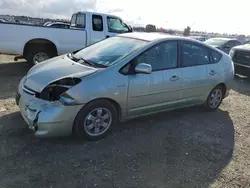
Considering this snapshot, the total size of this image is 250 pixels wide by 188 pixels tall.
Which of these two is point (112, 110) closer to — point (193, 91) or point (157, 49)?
point (157, 49)

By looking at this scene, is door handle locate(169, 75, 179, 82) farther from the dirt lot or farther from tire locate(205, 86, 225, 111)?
tire locate(205, 86, 225, 111)

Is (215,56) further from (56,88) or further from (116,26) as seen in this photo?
(116,26)

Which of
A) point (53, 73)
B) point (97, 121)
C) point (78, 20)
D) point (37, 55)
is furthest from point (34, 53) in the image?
point (97, 121)

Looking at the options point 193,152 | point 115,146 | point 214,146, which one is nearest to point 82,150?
point 115,146

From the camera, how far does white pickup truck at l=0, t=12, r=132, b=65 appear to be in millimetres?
7352

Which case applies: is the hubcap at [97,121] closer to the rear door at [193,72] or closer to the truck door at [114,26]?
the rear door at [193,72]

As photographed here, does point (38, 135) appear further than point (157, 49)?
No

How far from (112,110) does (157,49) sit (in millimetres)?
1313

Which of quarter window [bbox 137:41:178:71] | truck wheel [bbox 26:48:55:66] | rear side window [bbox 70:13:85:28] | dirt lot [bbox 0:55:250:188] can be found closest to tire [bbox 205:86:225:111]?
dirt lot [bbox 0:55:250:188]

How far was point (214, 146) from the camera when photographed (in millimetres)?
3916

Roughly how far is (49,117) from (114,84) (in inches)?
39.6

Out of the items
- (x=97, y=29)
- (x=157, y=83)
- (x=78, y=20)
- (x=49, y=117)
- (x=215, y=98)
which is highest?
(x=78, y=20)

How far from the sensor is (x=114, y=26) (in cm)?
928

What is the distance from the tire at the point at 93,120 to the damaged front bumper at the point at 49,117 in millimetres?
104
